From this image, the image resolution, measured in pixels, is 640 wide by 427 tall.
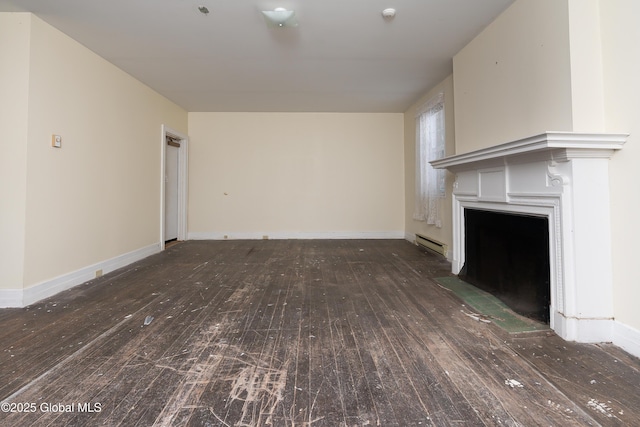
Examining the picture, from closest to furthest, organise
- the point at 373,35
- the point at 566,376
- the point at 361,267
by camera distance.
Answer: the point at 566,376 → the point at 373,35 → the point at 361,267

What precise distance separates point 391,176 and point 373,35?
126 inches

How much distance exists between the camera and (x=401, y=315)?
206 centimetres

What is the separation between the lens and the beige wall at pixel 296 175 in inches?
214

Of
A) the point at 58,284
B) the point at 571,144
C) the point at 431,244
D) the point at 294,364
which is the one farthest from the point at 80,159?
the point at 431,244

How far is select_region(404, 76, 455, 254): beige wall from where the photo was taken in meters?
3.65

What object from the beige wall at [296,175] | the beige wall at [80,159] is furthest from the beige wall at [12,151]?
the beige wall at [296,175]

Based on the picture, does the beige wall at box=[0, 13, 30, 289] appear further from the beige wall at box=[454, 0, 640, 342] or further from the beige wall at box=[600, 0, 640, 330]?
the beige wall at box=[600, 0, 640, 330]

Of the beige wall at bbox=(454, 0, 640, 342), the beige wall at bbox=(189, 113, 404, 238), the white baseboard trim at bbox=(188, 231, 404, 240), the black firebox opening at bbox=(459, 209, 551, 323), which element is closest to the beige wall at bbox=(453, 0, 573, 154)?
the beige wall at bbox=(454, 0, 640, 342)

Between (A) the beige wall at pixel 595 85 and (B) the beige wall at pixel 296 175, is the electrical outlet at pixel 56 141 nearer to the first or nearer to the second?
(B) the beige wall at pixel 296 175

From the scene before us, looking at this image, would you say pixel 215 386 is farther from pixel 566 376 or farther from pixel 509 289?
pixel 509 289

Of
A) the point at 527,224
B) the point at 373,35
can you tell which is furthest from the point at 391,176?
the point at 527,224

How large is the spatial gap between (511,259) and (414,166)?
9.95ft

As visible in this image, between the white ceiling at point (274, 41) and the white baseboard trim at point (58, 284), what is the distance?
2.40m

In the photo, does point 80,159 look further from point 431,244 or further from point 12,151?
point 431,244
